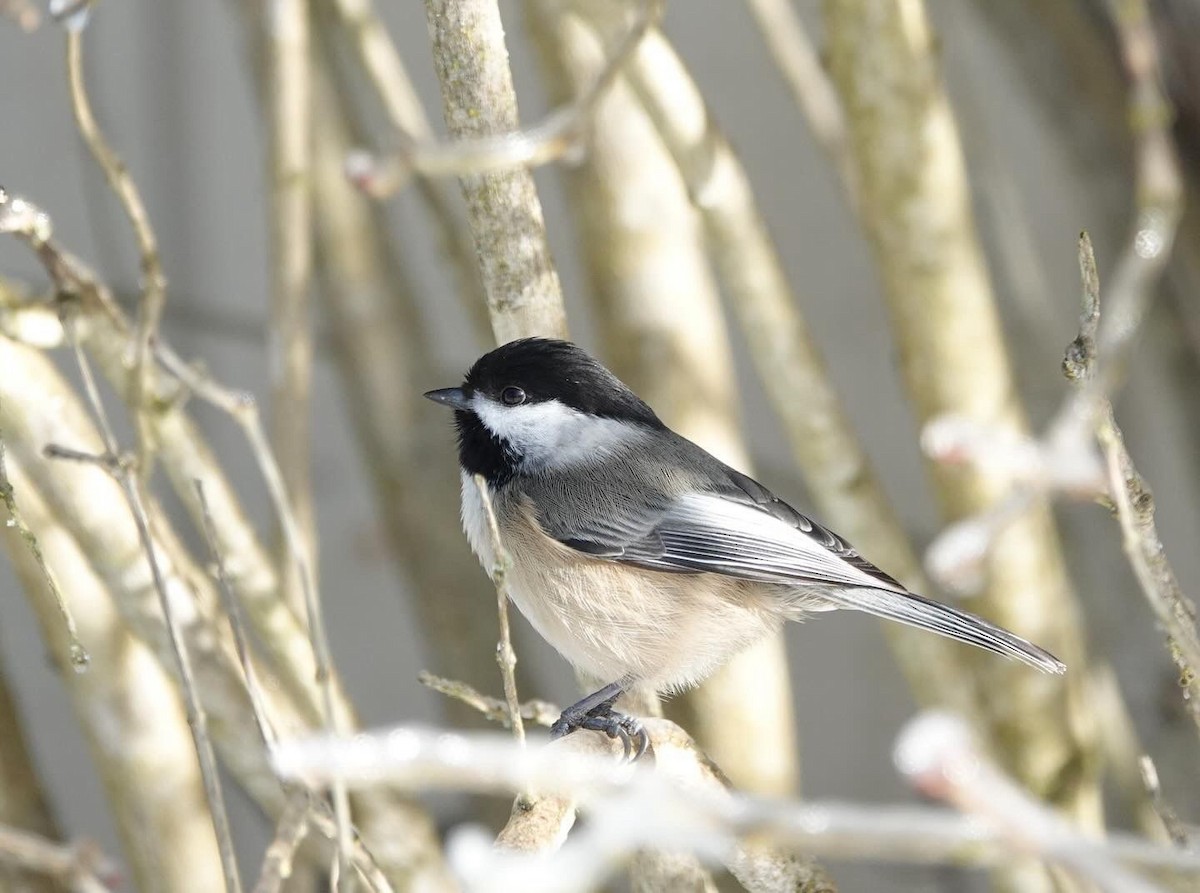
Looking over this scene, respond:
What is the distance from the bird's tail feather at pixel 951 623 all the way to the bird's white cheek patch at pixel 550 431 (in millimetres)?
407

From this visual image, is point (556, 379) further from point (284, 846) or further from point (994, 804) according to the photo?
point (994, 804)

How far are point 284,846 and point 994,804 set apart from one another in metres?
0.71

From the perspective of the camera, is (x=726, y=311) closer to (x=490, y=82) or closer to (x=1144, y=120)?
(x=490, y=82)

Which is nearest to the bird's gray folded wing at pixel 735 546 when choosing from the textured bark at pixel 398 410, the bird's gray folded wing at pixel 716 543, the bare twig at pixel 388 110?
the bird's gray folded wing at pixel 716 543

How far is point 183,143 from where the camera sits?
127 inches

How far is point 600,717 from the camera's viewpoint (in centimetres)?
185

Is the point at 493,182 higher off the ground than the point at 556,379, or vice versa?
the point at 493,182

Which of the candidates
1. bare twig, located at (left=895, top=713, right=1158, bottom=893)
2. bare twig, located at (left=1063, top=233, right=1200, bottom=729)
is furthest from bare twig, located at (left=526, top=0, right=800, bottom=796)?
bare twig, located at (left=895, top=713, right=1158, bottom=893)

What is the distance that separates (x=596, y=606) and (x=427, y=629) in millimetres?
923

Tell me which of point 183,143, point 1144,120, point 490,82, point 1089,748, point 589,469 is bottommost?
point 1089,748

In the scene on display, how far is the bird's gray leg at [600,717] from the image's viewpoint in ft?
5.77

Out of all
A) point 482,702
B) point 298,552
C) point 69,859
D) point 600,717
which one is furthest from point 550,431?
point 69,859

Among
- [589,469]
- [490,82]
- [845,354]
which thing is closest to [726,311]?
[845,354]

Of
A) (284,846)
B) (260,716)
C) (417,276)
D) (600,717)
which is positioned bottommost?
(600,717)
